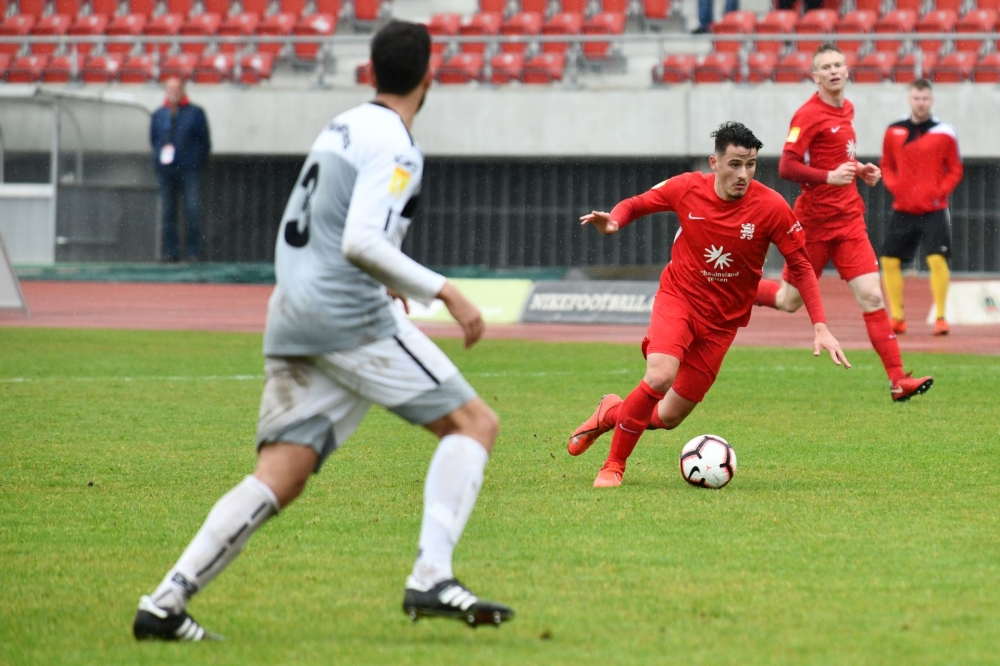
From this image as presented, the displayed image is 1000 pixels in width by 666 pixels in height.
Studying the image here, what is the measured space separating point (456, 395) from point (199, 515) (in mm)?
2461

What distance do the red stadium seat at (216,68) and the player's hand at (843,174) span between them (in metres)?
17.9

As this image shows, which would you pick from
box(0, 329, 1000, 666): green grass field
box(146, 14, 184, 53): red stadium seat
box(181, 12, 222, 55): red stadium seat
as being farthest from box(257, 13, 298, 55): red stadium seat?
box(0, 329, 1000, 666): green grass field

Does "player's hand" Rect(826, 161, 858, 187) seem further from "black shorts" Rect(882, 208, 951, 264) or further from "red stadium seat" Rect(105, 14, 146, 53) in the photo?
"red stadium seat" Rect(105, 14, 146, 53)

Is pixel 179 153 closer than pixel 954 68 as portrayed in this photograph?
No

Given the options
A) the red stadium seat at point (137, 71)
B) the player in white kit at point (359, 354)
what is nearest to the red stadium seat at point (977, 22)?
the red stadium seat at point (137, 71)

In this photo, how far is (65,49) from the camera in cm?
2719

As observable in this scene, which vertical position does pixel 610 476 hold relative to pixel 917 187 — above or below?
below

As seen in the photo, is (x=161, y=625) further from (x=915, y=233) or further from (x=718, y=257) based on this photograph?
(x=915, y=233)

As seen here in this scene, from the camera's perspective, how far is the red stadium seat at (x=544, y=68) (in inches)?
993

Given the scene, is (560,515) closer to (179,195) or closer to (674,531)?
(674,531)

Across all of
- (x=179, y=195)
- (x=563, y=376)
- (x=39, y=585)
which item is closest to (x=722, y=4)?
(x=179, y=195)

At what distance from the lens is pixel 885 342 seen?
34.5 feet

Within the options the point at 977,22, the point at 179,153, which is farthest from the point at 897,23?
the point at 179,153

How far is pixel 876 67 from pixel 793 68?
126cm
